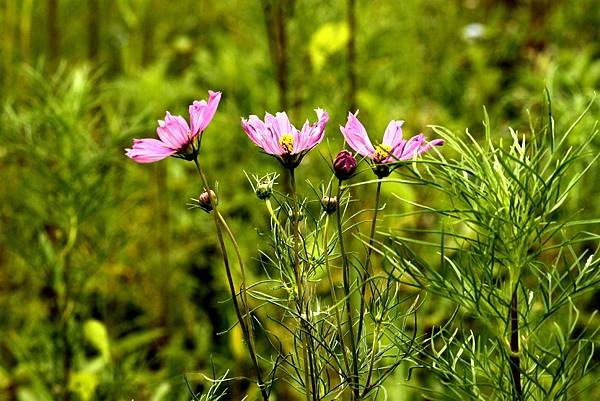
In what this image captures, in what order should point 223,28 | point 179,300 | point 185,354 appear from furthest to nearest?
point 223,28, point 179,300, point 185,354

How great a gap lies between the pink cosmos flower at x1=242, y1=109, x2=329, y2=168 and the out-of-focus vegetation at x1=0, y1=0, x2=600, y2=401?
248mm

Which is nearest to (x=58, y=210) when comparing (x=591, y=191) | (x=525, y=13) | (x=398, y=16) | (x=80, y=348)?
(x=80, y=348)

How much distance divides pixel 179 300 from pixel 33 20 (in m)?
1.23

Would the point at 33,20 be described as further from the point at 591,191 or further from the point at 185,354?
the point at 591,191

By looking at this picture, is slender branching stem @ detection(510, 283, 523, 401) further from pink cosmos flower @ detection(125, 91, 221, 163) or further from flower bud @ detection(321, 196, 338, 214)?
pink cosmos flower @ detection(125, 91, 221, 163)

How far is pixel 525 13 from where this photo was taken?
266 centimetres

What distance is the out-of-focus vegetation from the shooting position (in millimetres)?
1119

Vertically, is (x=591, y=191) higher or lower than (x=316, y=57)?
lower

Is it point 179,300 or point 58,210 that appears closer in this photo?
point 58,210

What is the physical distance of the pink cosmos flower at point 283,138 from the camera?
1.65ft

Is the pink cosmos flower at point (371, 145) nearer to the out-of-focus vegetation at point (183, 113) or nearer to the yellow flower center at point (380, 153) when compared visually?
the yellow flower center at point (380, 153)

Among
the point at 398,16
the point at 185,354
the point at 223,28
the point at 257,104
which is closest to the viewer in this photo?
the point at 185,354

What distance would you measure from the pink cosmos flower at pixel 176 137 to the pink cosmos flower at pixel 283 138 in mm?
28

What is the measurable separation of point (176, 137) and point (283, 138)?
0.23 feet
